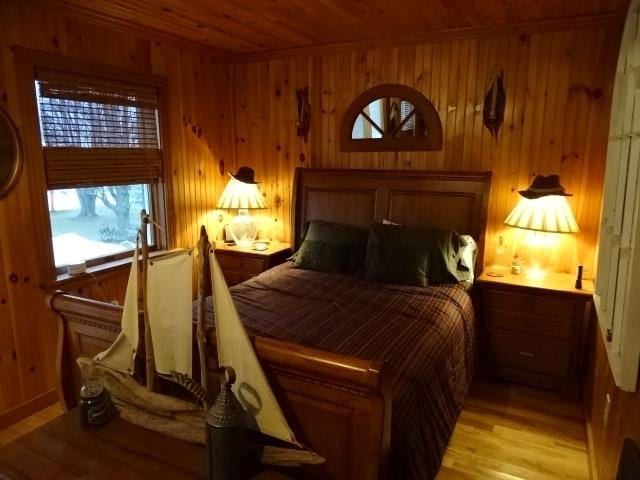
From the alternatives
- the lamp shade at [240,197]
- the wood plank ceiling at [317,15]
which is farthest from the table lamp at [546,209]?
the lamp shade at [240,197]

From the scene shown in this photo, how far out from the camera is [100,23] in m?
2.87

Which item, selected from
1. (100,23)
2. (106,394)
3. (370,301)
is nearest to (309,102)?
(100,23)

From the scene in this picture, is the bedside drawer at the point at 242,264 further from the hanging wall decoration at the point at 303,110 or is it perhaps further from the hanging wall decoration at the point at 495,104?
the hanging wall decoration at the point at 495,104

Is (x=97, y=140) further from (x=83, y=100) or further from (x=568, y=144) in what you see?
(x=568, y=144)

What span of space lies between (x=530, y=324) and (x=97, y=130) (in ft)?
10.0

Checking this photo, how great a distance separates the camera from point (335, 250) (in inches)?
126

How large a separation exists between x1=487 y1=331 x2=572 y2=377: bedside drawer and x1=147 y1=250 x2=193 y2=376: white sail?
6.68ft

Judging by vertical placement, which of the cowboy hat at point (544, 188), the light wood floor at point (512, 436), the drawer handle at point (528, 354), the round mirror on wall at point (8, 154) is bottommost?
the light wood floor at point (512, 436)

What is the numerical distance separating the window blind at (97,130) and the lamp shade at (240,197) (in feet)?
1.92

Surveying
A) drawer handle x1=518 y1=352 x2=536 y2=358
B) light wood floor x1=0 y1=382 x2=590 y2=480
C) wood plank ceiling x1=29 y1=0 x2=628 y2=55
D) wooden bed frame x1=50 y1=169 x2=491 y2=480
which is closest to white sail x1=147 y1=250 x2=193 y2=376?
wooden bed frame x1=50 y1=169 x2=491 y2=480

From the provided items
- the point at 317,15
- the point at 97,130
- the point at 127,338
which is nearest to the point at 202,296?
the point at 127,338

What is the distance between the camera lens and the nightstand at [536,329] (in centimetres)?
269

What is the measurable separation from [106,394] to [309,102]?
275cm

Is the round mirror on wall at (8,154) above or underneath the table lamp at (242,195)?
above
